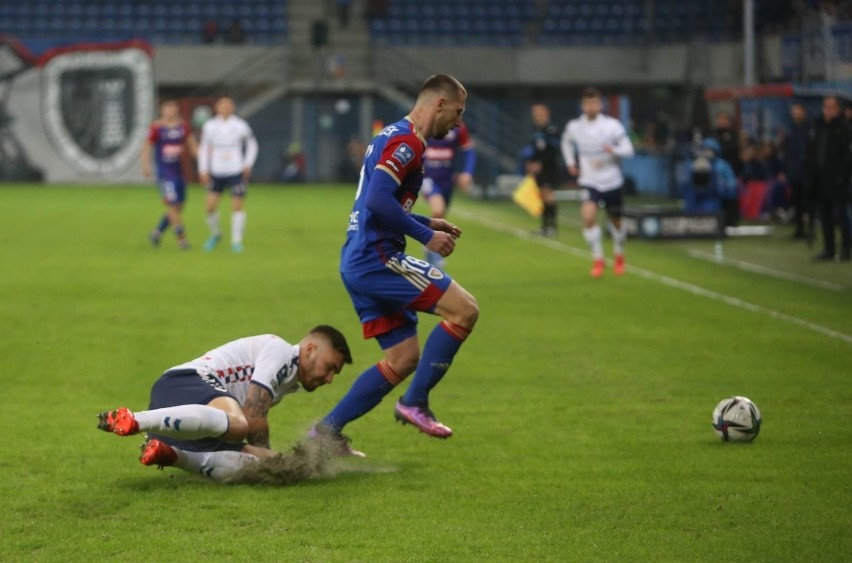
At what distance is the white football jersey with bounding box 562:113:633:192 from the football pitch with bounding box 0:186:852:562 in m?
1.33

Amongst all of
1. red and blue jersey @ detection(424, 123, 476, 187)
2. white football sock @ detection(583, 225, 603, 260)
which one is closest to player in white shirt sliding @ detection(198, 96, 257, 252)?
red and blue jersey @ detection(424, 123, 476, 187)

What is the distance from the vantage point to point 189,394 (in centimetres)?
700

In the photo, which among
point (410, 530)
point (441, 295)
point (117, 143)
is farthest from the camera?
point (117, 143)

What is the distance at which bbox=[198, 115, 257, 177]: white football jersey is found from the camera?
870 inches

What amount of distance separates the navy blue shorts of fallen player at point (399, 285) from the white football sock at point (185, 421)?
115 cm

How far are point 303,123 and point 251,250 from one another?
910 inches

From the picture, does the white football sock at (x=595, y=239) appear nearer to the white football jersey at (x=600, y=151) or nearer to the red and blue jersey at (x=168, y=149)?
the white football jersey at (x=600, y=151)

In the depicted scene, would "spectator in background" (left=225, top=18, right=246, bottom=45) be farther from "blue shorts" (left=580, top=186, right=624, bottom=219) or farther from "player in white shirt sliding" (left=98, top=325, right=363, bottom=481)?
"player in white shirt sliding" (left=98, top=325, right=363, bottom=481)

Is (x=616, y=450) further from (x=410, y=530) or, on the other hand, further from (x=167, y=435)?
(x=167, y=435)

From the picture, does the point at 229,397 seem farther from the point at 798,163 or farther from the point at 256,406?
the point at 798,163

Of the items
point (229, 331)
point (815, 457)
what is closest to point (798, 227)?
point (229, 331)

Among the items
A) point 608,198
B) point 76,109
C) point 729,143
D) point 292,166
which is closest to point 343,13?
point 292,166

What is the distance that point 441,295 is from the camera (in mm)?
7621

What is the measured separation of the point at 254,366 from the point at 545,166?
18.8 meters
